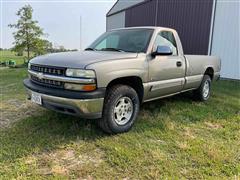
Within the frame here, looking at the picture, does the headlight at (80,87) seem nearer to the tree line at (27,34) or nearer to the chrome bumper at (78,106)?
the chrome bumper at (78,106)

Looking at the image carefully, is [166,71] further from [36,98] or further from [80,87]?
[36,98]

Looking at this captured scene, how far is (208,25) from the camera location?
11.1 m

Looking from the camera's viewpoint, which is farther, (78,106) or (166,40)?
(166,40)

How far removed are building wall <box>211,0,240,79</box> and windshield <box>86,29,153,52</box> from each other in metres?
7.20

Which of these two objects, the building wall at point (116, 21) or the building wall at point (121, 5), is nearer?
the building wall at point (121, 5)

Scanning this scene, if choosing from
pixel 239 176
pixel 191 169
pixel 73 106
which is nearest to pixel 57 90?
pixel 73 106

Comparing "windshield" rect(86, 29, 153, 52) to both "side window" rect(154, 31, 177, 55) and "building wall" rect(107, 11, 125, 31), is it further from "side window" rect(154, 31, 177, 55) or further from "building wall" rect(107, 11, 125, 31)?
"building wall" rect(107, 11, 125, 31)

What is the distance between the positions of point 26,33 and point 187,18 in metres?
15.1

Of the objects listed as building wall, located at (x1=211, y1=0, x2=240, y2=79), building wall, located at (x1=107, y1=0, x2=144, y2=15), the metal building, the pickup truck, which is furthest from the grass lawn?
building wall, located at (x1=107, y1=0, x2=144, y2=15)

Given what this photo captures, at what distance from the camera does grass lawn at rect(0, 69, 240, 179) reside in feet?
9.31

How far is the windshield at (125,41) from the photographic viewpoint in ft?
14.3

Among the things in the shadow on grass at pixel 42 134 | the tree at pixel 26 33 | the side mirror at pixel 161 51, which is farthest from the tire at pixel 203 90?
the tree at pixel 26 33

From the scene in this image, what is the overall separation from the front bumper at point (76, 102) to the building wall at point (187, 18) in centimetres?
929

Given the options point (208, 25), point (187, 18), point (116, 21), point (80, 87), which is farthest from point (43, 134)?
point (116, 21)
